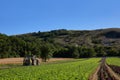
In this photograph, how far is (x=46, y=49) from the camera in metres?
114

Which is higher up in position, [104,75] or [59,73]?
[59,73]

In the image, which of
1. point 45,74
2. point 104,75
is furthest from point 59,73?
point 104,75

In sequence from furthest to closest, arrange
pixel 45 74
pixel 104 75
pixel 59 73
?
1. pixel 104 75
2. pixel 59 73
3. pixel 45 74

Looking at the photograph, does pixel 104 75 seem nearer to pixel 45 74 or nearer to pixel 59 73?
pixel 59 73

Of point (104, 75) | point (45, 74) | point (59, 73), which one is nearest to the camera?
point (45, 74)

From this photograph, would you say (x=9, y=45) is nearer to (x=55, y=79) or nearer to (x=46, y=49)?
(x=46, y=49)

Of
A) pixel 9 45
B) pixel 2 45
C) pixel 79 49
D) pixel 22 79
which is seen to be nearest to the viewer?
pixel 22 79

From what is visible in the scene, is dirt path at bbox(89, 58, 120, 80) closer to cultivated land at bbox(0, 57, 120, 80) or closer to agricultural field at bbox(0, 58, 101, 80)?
cultivated land at bbox(0, 57, 120, 80)

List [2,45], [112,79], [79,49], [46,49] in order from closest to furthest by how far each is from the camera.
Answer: [112,79], [46,49], [2,45], [79,49]

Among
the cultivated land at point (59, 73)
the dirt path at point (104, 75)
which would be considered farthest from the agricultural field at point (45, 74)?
the dirt path at point (104, 75)

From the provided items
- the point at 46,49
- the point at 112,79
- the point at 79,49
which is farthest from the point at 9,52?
the point at 112,79

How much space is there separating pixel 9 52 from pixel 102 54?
69.4 metres

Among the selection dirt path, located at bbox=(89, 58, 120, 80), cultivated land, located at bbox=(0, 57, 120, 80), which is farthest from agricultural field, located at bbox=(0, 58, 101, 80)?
dirt path, located at bbox=(89, 58, 120, 80)

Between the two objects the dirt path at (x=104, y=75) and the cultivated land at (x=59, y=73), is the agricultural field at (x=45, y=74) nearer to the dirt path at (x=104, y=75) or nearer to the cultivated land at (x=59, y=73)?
the cultivated land at (x=59, y=73)
